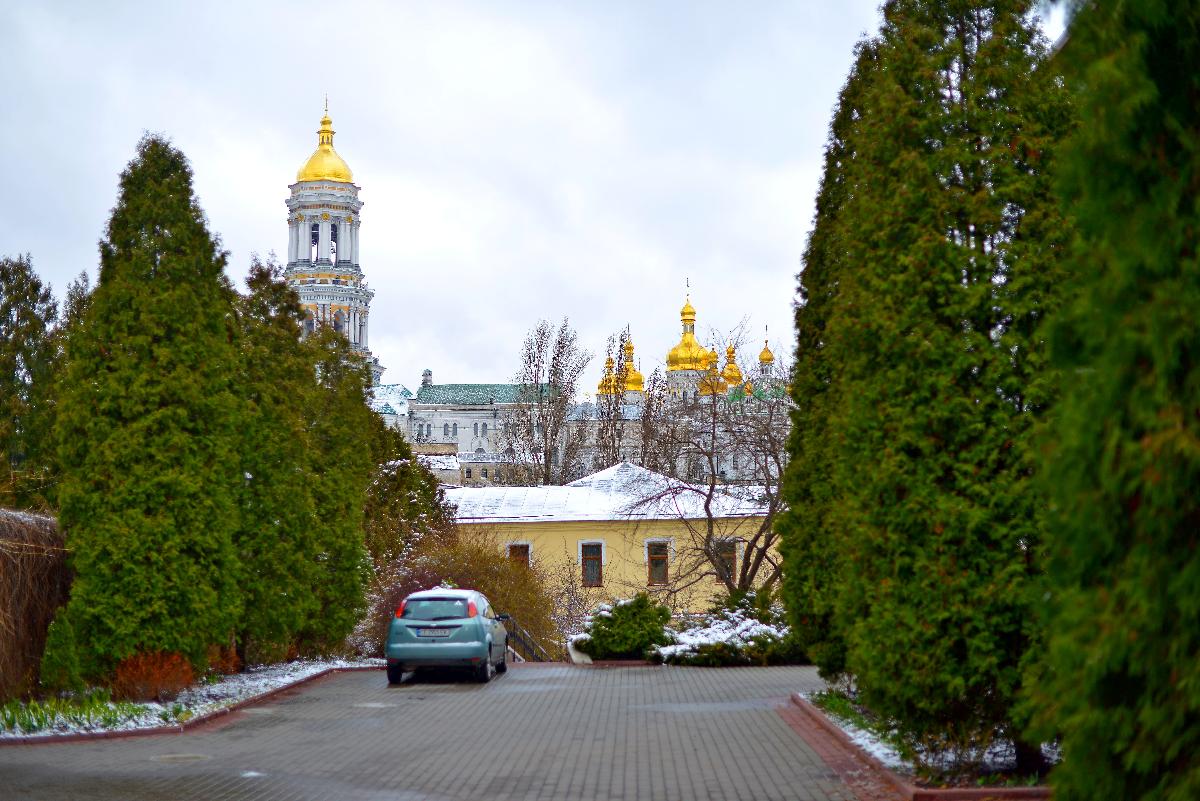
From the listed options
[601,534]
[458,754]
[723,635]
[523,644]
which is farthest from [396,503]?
[458,754]

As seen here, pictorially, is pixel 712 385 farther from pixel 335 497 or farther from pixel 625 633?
pixel 335 497

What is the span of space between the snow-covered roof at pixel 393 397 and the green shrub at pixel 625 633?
12564 centimetres

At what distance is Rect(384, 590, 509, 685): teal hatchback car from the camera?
68.6 ft

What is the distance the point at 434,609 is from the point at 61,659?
269 inches

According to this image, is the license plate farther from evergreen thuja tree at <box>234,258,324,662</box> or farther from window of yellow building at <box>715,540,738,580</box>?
window of yellow building at <box>715,540,738,580</box>

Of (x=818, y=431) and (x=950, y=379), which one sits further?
(x=818, y=431)

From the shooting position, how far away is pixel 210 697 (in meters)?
18.0

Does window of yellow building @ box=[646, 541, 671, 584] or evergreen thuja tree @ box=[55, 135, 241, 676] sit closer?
evergreen thuja tree @ box=[55, 135, 241, 676]

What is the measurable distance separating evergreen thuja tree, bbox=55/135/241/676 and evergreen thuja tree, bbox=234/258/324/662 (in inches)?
93.5

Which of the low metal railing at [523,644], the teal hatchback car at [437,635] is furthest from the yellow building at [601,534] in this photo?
the teal hatchback car at [437,635]

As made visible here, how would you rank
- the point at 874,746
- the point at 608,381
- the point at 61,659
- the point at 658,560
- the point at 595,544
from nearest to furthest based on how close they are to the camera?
1. the point at 874,746
2. the point at 61,659
3. the point at 658,560
4. the point at 595,544
5. the point at 608,381

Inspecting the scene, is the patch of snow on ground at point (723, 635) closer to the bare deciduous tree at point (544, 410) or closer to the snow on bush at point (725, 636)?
the snow on bush at point (725, 636)

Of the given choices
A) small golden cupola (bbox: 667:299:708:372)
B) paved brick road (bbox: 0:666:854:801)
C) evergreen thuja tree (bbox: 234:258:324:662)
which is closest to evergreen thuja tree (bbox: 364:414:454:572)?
evergreen thuja tree (bbox: 234:258:324:662)

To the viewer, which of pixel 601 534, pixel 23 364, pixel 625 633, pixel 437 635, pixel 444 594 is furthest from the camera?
pixel 601 534
